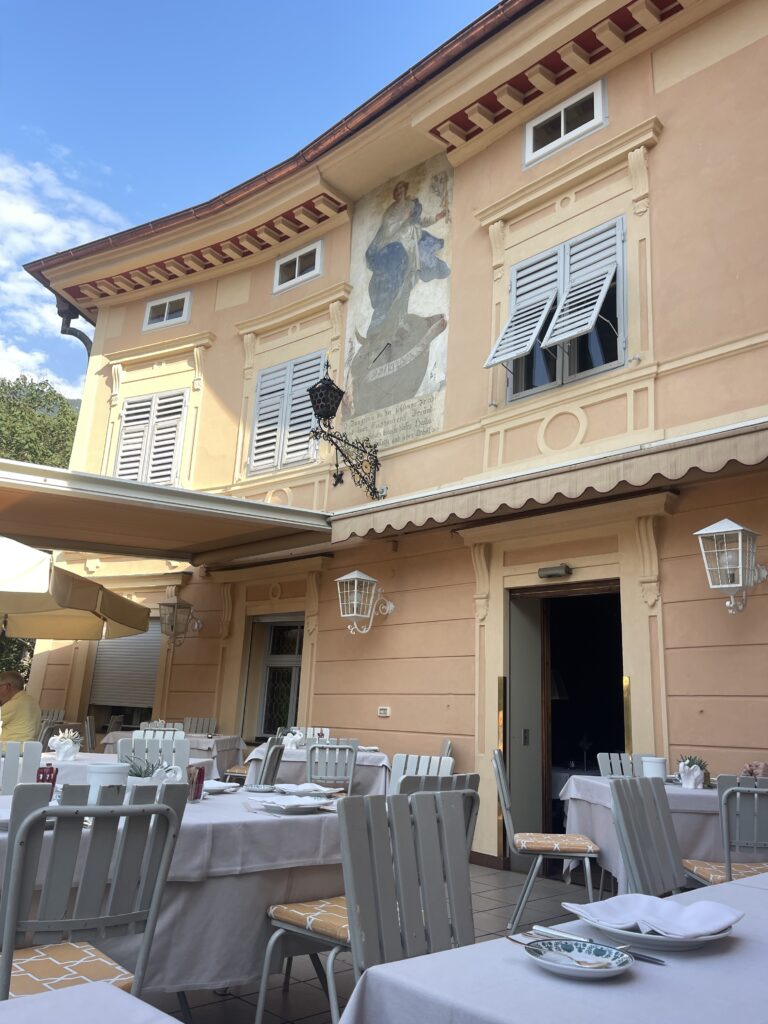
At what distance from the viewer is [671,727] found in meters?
5.86

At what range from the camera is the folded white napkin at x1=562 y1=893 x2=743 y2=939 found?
1.45 m

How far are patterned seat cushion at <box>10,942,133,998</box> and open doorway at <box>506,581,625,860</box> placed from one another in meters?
5.24

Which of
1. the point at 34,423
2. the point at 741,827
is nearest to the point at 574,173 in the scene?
the point at 741,827

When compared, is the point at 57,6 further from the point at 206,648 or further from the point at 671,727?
the point at 671,727

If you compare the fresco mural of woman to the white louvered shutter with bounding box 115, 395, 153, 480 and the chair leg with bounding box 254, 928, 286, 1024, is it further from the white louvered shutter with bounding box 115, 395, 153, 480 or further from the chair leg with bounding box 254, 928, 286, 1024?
the chair leg with bounding box 254, 928, 286, 1024

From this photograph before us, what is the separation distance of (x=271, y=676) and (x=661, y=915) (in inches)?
350

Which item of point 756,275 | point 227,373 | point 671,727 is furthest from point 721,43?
point 227,373

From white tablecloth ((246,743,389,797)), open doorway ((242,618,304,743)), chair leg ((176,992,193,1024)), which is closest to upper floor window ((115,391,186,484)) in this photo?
open doorway ((242,618,304,743))

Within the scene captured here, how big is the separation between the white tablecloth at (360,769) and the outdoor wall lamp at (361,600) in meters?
1.60

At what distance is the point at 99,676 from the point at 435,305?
7321 mm

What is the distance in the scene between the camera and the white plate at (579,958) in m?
1.24

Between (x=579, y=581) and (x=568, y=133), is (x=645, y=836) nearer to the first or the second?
(x=579, y=581)

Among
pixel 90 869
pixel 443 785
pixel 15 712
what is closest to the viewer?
pixel 90 869

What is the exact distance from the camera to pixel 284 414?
10.0 m
